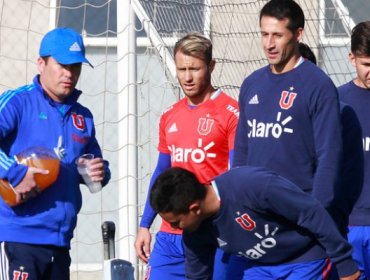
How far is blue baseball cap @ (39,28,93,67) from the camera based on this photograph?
6105 mm

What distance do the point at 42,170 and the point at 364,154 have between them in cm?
169

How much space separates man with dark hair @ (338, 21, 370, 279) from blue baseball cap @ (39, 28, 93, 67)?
1.45 meters

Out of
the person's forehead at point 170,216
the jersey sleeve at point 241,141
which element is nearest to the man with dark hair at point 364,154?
the jersey sleeve at point 241,141

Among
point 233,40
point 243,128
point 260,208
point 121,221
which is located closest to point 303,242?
point 260,208

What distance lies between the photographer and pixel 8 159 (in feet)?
19.1

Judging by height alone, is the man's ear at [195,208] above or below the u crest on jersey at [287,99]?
below

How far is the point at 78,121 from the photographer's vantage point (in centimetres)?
618

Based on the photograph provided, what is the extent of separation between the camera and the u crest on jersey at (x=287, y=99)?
5395mm

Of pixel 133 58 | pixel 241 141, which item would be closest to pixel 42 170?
pixel 241 141

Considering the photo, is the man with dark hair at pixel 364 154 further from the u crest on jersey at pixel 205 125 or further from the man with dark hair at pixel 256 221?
the man with dark hair at pixel 256 221

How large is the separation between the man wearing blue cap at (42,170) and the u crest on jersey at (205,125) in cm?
56

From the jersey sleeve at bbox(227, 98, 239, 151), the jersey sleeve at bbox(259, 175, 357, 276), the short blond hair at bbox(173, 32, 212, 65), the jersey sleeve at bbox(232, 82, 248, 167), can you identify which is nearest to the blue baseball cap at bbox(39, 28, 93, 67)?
the short blond hair at bbox(173, 32, 212, 65)

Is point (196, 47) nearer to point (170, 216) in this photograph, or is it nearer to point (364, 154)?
point (364, 154)

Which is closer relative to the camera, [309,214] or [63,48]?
[309,214]
